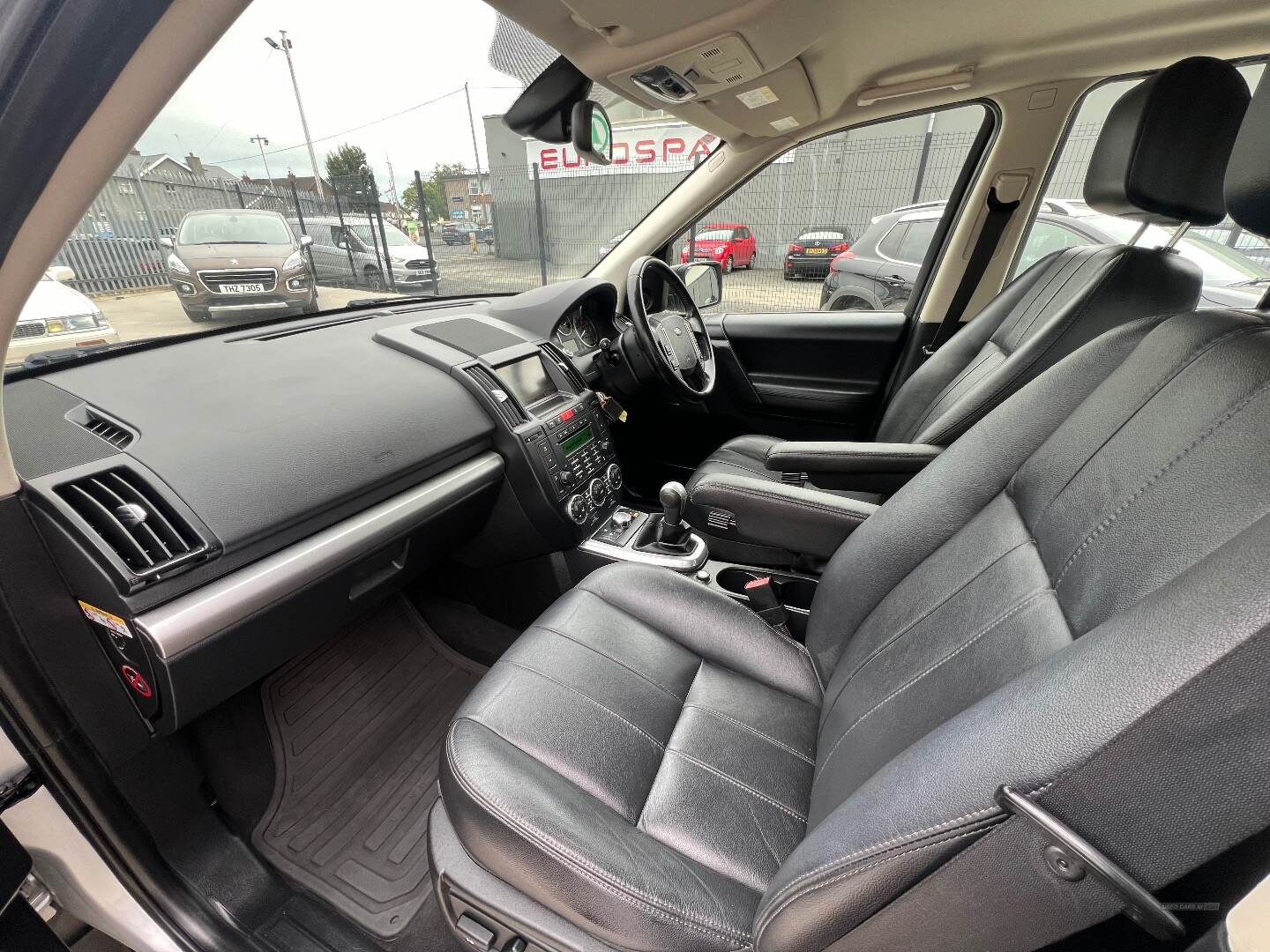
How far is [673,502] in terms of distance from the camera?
4.98 feet

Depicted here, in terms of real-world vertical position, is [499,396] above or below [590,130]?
below

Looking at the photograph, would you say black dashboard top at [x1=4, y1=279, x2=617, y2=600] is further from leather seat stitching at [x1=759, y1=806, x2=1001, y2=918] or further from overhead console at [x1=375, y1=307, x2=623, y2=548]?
leather seat stitching at [x1=759, y1=806, x2=1001, y2=918]

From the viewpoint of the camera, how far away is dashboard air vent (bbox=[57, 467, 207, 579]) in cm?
80

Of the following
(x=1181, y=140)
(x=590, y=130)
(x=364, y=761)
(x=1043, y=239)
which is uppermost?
(x=590, y=130)

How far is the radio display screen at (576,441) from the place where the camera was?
1.56 metres

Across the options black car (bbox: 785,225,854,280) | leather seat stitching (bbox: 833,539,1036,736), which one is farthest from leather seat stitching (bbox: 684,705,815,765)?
black car (bbox: 785,225,854,280)

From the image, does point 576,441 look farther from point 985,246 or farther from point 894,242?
point 894,242

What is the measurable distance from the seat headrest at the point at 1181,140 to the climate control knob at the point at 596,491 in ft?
4.26

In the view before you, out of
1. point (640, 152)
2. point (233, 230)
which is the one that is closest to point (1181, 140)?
point (233, 230)

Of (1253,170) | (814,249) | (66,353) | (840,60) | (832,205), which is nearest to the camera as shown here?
(1253,170)

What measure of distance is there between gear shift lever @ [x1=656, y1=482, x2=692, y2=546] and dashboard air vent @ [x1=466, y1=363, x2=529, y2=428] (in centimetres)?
40

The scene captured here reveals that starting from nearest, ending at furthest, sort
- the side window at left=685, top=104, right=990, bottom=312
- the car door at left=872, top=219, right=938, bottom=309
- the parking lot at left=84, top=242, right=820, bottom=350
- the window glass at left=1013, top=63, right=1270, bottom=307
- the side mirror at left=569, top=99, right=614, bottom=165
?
1. the parking lot at left=84, top=242, right=820, bottom=350
2. the side mirror at left=569, top=99, right=614, bottom=165
3. the window glass at left=1013, top=63, right=1270, bottom=307
4. the side window at left=685, top=104, right=990, bottom=312
5. the car door at left=872, top=219, right=938, bottom=309

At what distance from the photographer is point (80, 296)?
3.31 ft

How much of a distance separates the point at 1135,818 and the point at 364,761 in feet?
5.13
